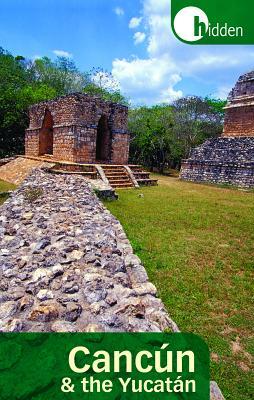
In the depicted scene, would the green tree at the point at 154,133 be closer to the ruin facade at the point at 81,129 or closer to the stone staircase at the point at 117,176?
the ruin facade at the point at 81,129

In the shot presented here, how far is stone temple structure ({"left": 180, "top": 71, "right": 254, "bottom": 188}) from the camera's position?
1716 cm

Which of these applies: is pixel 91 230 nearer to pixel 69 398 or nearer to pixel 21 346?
pixel 21 346

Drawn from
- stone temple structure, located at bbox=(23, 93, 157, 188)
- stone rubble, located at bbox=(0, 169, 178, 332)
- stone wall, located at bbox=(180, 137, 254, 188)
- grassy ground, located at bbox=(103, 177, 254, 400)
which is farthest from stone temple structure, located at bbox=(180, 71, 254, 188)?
stone rubble, located at bbox=(0, 169, 178, 332)

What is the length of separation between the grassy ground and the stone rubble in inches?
31.5

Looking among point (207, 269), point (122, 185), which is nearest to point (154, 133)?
point (122, 185)

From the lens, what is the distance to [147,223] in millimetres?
7723

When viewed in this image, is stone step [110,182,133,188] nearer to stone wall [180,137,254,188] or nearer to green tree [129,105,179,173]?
stone wall [180,137,254,188]

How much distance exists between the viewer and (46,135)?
740 inches

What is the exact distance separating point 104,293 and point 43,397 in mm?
1082

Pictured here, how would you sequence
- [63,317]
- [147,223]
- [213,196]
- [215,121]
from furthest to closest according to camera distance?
[215,121]
[213,196]
[147,223]
[63,317]

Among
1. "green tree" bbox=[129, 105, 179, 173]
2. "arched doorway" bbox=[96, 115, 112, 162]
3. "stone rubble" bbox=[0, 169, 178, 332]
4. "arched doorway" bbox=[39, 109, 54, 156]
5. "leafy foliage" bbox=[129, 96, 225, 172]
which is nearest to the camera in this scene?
"stone rubble" bbox=[0, 169, 178, 332]

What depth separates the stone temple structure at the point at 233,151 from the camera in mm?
17156

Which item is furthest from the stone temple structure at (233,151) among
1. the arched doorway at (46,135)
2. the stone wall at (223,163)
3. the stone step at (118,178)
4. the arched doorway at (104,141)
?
the arched doorway at (46,135)

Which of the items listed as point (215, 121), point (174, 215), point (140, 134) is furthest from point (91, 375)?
point (215, 121)
